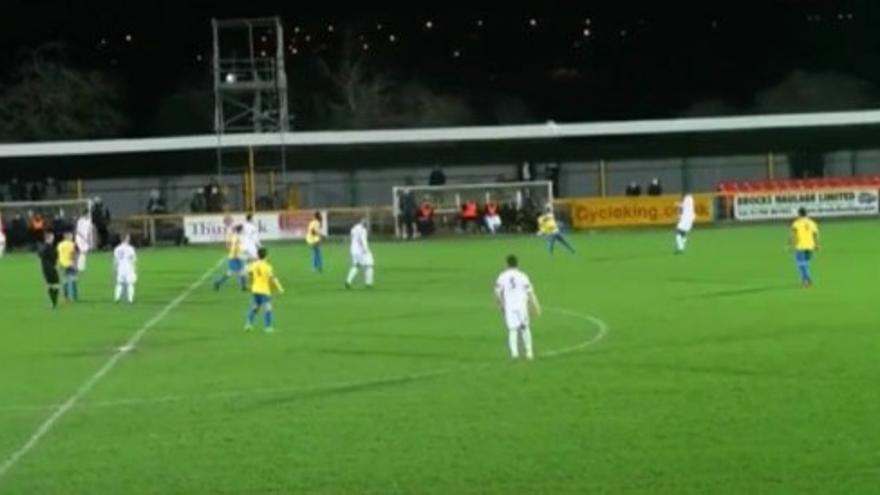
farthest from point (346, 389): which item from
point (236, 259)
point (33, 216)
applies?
point (33, 216)

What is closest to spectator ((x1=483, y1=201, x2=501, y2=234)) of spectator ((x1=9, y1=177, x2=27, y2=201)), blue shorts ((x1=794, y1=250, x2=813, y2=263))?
spectator ((x1=9, y1=177, x2=27, y2=201))

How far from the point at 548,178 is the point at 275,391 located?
162 feet

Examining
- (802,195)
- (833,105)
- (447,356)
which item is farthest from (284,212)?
(447,356)

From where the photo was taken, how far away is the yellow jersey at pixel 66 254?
1406 inches

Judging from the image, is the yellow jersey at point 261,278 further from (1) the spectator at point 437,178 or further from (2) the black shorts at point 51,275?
(1) the spectator at point 437,178

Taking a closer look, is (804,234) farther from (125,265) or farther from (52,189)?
(52,189)

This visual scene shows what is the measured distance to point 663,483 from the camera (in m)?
12.7

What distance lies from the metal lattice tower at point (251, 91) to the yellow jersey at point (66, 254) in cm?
2533

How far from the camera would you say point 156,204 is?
64875 mm

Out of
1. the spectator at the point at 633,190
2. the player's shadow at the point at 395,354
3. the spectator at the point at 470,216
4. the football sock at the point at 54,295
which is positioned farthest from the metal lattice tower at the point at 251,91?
the player's shadow at the point at 395,354

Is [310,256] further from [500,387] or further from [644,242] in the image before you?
[500,387]

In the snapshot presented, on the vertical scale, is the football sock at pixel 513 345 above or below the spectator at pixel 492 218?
below

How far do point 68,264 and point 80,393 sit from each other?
54.9 feet

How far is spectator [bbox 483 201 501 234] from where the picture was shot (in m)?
62.2
